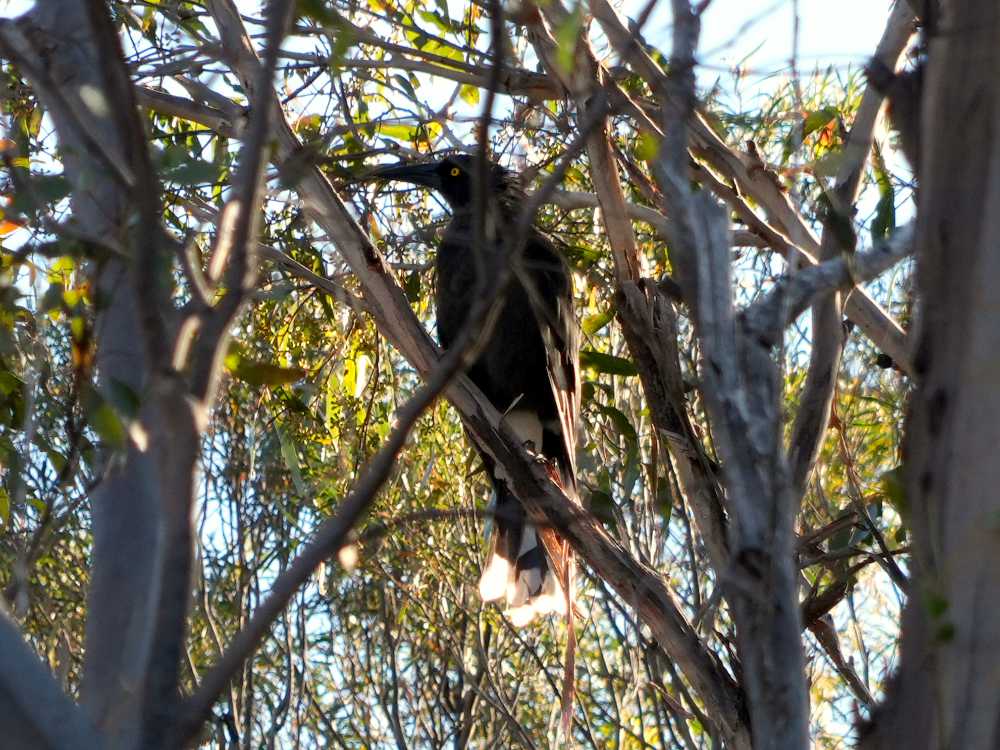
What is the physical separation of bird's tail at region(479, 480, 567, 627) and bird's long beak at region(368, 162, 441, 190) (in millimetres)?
1224

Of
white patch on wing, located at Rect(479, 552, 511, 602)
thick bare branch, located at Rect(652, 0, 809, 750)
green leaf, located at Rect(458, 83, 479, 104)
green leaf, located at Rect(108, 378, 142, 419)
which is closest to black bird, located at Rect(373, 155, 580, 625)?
white patch on wing, located at Rect(479, 552, 511, 602)

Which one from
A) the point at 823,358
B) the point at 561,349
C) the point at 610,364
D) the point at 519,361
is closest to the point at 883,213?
the point at 823,358

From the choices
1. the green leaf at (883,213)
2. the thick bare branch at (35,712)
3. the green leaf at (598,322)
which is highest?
the green leaf at (598,322)

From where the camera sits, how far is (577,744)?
6.07 meters

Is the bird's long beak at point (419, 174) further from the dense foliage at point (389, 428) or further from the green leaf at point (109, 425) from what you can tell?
the green leaf at point (109, 425)

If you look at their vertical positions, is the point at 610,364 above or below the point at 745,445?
above

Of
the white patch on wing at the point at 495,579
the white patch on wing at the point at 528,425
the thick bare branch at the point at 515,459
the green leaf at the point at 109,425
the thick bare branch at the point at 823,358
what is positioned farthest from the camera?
the white patch on wing at the point at 528,425

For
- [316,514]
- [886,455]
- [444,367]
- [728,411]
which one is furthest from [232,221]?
[316,514]

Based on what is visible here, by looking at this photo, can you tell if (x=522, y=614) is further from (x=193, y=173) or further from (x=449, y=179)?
(x=193, y=173)

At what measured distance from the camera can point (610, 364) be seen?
3881 mm

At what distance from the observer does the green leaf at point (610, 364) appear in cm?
382

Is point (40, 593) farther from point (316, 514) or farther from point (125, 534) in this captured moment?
point (125, 534)

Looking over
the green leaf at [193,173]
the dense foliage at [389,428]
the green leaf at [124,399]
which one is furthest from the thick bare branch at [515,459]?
the green leaf at [124,399]

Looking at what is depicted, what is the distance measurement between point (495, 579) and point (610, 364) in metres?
0.84
